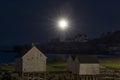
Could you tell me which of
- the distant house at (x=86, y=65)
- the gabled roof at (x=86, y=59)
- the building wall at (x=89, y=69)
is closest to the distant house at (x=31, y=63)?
the distant house at (x=86, y=65)

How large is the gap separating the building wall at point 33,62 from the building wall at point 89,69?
804 centimetres

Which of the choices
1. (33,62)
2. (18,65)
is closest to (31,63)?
(33,62)

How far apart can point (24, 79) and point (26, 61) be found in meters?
4.69

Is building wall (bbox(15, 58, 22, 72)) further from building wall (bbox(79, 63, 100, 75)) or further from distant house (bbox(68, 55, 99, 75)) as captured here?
building wall (bbox(79, 63, 100, 75))

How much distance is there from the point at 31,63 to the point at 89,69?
11.9 metres

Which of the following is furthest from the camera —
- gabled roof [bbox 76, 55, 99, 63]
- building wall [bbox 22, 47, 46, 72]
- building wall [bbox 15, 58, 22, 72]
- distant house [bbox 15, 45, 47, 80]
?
building wall [bbox 15, 58, 22, 72]

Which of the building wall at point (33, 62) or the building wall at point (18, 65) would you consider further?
the building wall at point (18, 65)

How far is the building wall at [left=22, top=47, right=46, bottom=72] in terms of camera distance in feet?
306

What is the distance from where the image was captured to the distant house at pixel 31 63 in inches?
3664

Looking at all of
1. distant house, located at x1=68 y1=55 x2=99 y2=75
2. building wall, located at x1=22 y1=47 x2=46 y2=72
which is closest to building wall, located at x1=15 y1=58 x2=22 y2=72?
building wall, located at x1=22 y1=47 x2=46 y2=72

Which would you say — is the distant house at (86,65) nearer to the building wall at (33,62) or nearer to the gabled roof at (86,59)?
the gabled roof at (86,59)

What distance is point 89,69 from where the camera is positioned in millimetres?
93312

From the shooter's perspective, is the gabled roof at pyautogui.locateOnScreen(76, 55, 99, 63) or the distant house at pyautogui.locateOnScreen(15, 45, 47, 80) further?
the gabled roof at pyautogui.locateOnScreen(76, 55, 99, 63)

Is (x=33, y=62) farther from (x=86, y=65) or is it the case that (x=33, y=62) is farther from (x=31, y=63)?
(x=86, y=65)
